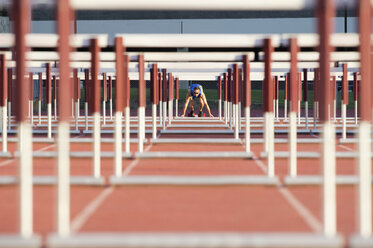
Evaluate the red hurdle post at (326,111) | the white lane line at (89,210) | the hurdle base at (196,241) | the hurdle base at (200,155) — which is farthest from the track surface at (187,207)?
the hurdle base at (200,155)

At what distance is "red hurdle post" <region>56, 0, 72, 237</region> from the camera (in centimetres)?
434

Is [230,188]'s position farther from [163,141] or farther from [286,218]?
[163,141]

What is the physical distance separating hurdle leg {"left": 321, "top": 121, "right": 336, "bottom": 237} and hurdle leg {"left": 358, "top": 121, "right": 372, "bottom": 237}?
189mm

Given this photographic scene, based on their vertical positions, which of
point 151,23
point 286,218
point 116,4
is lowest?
point 286,218

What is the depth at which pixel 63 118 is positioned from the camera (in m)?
4.41

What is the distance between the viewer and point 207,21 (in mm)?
39812

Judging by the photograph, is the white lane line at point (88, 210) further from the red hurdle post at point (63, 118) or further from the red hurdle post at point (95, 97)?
the red hurdle post at point (63, 118)

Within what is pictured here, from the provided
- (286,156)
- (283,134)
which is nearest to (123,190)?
(286,156)

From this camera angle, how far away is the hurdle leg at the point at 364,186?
4403 mm

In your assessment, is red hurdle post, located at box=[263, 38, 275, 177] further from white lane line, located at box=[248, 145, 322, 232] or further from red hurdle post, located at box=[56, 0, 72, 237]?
red hurdle post, located at box=[56, 0, 72, 237]

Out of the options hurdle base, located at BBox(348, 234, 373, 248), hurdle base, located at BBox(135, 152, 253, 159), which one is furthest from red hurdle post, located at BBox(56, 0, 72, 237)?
hurdle base, located at BBox(135, 152, 253, 159)

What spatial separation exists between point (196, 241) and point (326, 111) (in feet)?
4.32

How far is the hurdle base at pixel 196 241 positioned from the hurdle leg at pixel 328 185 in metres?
0.23

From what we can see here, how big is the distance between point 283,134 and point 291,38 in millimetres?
9751
